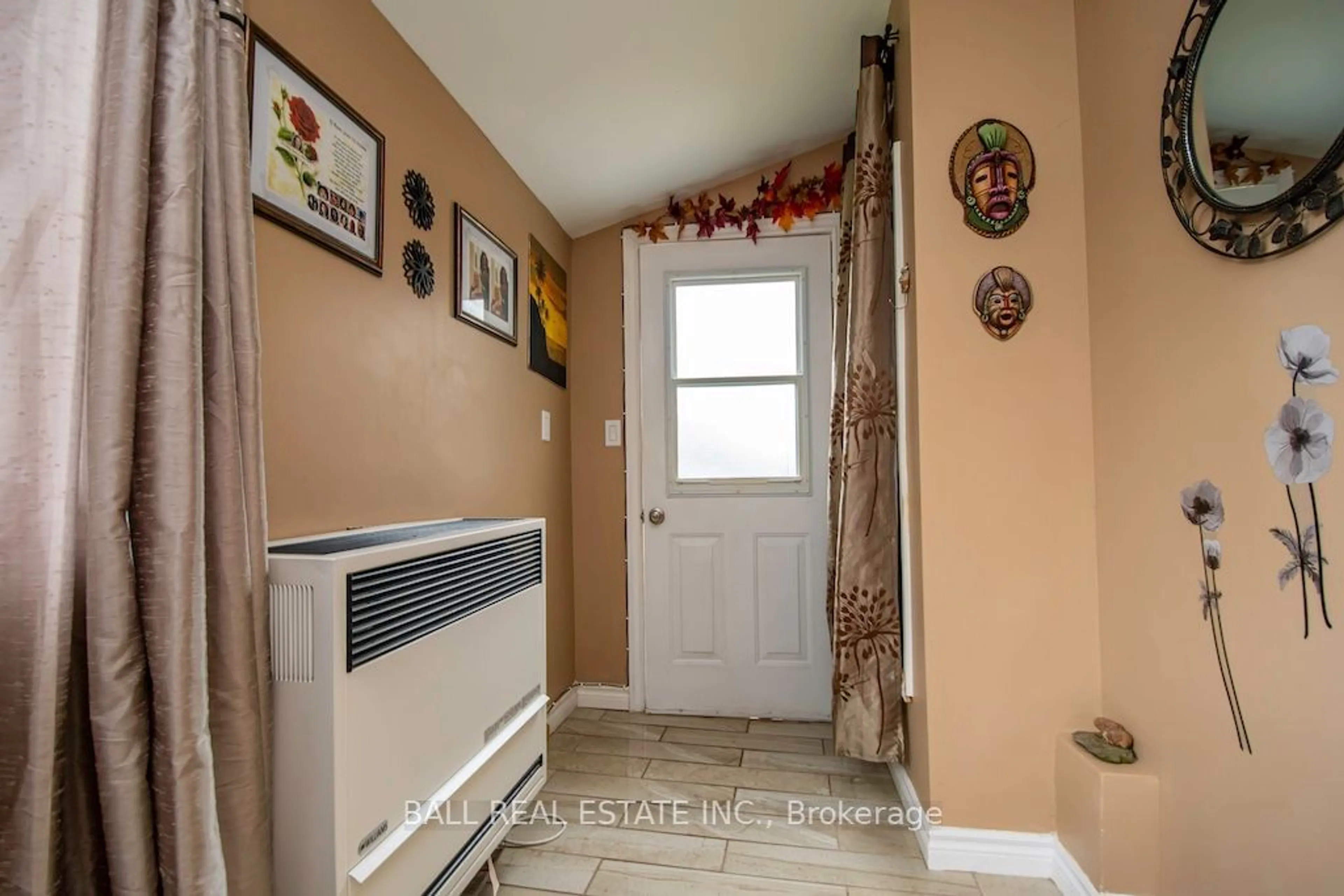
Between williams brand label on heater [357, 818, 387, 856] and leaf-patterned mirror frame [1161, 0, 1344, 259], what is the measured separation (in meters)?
1.69

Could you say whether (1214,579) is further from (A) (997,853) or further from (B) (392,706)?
(B) (392,706)

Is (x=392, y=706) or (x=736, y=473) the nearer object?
(x=392, y=706)

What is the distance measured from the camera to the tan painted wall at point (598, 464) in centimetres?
267

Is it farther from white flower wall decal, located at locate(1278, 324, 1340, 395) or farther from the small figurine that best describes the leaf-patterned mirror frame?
the small figurine

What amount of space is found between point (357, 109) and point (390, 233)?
255 mm

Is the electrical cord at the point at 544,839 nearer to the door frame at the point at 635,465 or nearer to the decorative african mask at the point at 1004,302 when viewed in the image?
the door frame at the point at 635,465

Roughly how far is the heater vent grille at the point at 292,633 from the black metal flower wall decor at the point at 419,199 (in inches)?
39.0

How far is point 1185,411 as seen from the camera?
115 cm

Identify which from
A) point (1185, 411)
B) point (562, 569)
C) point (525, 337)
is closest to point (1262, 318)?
point (1185, 411)

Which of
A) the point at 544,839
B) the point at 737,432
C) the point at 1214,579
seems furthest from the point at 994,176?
the point at 544,839

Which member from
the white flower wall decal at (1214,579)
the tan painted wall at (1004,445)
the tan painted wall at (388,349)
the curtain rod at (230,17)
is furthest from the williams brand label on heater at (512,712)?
the white flower wall decal at (1214,579)

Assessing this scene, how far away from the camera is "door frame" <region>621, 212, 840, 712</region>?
263 cm

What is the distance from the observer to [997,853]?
150 centimetres

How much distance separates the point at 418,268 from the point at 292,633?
3.15ft
